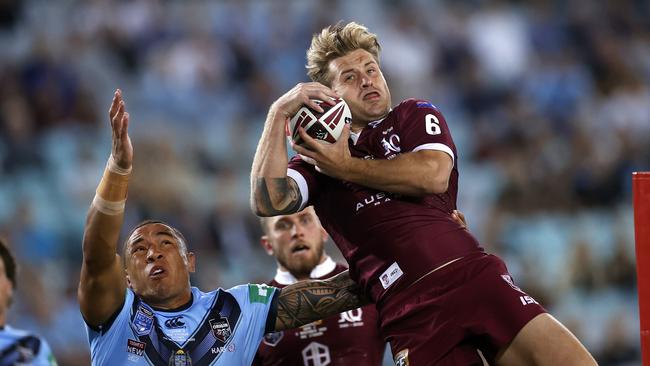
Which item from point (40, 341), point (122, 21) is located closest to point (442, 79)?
point (122, 21)

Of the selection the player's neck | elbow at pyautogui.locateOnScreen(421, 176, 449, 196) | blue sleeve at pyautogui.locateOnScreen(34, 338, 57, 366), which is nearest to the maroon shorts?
elbow at pyautogui.locateOnScreen(421, 176, 449, 196)

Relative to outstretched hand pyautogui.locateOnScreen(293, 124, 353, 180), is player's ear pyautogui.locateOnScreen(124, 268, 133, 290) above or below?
below

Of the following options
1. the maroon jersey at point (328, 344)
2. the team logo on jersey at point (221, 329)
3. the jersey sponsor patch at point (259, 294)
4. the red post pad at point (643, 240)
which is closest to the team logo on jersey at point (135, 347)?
the team logo on jersey at point (221, 329)

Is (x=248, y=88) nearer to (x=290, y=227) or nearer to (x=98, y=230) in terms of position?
(x=290, y=227)

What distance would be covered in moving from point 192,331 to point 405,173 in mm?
1569

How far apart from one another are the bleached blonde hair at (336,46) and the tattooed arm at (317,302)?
1214 millimetres

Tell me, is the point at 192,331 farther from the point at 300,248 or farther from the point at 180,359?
the point at 300,248

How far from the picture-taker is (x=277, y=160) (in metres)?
5.94

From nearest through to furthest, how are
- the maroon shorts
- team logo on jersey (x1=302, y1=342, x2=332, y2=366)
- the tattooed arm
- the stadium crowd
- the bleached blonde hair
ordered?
1. the maroon shorts
2. the bleached blonde hair
3. the tattooed arm
4. team logo on jersey (x1=302, y1=342, x2=332, y2=366)
5. the stadium crowd

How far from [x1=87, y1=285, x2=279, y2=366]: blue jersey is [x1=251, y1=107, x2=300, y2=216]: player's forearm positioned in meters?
0.82

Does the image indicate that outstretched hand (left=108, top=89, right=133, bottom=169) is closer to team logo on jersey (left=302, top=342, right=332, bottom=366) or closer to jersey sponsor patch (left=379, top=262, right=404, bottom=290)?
jersey sponsor patch (left=379, top=262, right=404, bottom=290)

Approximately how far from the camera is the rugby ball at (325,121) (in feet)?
19.4

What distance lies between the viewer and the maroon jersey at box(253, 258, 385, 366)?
23.7 feet

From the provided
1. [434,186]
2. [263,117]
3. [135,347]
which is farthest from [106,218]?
[263,117]
